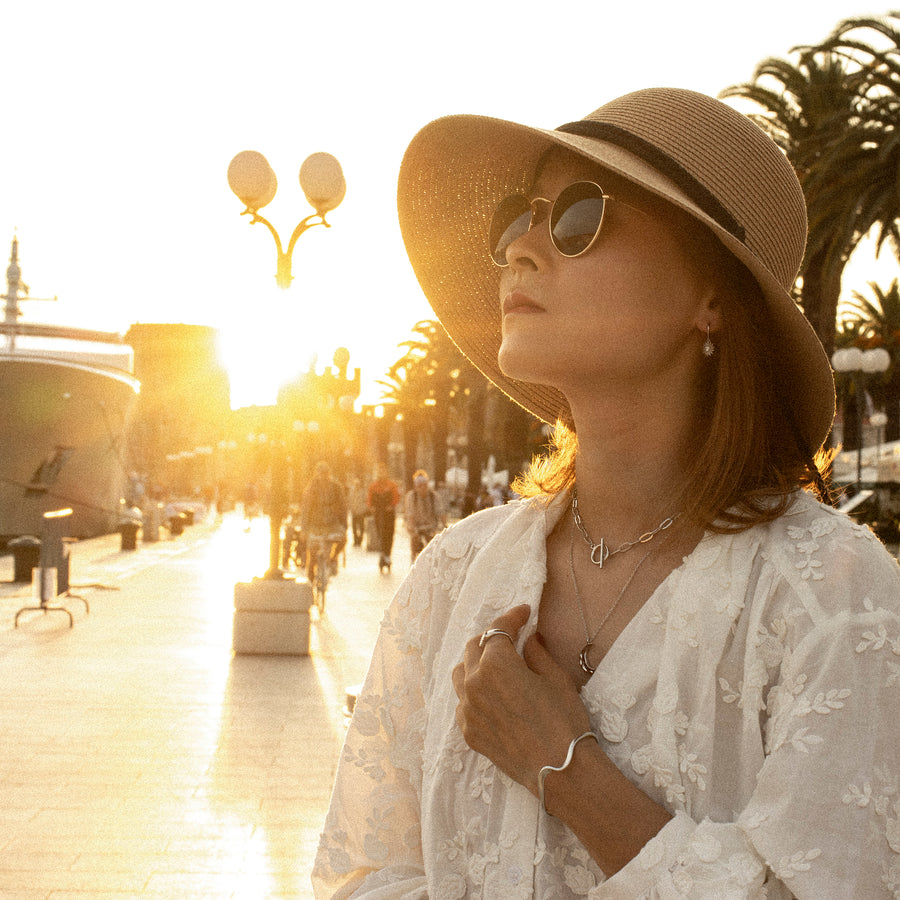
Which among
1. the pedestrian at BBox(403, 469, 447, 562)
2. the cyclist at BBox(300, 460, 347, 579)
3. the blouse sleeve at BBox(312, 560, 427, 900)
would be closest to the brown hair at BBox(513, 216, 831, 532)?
the blouse sleeve at BBox(312, 560, 427, 900)

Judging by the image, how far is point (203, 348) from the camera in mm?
135375

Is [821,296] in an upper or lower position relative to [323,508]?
upper

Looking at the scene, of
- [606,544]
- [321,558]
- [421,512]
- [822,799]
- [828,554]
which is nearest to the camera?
[822,799]

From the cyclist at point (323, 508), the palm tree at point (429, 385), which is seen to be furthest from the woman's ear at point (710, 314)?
the palm tree at point (429, 385)

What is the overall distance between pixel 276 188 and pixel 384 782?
35.3 ft

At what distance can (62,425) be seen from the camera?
35.0m

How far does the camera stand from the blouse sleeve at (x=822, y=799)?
129cm

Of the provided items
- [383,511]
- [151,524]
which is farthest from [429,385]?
[383,511]

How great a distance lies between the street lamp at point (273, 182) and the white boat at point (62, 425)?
23177 millimetres

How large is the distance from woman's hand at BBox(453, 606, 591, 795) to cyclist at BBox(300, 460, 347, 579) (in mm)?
13988

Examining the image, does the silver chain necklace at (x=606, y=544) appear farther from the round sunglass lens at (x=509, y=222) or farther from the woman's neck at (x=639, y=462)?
the round sunglass lens at (x=509, y=222)

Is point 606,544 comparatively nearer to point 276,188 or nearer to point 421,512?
point 276,188

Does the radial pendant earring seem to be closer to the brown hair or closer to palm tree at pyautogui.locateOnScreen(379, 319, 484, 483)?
the brown hair

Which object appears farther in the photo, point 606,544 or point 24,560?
point 24,560
